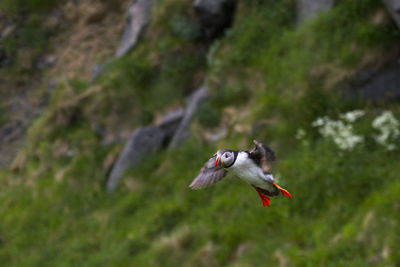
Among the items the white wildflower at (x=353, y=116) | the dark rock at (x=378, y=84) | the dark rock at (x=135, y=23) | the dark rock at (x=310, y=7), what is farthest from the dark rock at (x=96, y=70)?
the white wildflower at (x=353, y=116)

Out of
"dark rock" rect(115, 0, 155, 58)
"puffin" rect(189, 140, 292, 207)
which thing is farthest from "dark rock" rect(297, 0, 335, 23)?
"puffin" rect(189, 140, 292, 207)

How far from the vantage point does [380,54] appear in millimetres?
6465

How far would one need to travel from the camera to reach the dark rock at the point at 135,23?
1090 cm

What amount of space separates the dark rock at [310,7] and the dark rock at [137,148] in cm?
298

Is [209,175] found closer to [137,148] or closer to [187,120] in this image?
[187,120]

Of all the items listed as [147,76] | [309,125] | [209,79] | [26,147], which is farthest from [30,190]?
[309,125]

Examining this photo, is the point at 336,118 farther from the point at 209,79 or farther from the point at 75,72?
the point at 75,72

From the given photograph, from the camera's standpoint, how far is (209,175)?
5.55 feet

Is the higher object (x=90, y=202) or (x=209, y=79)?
(x=209, y=79)

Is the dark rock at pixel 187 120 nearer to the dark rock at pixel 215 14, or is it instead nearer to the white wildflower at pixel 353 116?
the dark rock at pixel 215 14

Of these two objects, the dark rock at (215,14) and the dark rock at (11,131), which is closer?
the dark rock at (215,14)

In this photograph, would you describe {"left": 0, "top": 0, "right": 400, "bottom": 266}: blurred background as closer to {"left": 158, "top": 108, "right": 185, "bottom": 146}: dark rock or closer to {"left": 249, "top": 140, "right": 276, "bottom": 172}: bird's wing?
{"left": 158, "top": 108, "right": 185, "bottom": 146}: dark rock

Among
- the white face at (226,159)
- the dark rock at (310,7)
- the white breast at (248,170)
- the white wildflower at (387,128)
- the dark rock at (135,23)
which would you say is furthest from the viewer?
the dark rock at (135,23)

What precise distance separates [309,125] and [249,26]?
2639 millimetres
